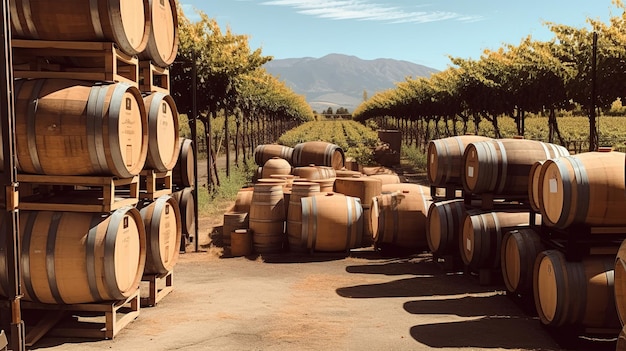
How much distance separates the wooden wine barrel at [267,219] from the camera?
9.95m

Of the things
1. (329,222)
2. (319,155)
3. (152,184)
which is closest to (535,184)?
(329,222)

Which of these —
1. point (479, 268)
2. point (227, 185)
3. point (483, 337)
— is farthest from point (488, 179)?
point (227, 185)

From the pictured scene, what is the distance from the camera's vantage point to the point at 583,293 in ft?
17.3

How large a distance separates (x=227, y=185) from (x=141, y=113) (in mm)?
12121

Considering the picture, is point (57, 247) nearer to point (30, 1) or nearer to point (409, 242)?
point (30, 1)

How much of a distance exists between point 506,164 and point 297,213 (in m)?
3.74

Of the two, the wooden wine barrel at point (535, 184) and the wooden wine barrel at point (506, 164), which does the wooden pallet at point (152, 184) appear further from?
the wooden wine barrel at point (535, 184)

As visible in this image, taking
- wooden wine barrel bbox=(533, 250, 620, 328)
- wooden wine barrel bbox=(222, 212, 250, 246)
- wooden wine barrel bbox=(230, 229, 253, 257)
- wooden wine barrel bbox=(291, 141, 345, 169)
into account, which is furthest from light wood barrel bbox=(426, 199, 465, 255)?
wooden wine barrel bbox=(291, 141, 345, 169)

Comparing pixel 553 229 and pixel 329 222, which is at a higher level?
pixel 553 229

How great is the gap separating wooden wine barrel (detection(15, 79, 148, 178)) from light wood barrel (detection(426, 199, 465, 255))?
5131mm

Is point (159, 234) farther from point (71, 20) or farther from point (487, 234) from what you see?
point (487, 234)

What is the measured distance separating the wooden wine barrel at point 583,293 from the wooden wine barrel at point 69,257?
429cm

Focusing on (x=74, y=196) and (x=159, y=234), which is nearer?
(x=74, y=196)

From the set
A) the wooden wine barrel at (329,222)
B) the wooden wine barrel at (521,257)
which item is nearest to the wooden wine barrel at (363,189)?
the wooden wine barrel at (329,222)
